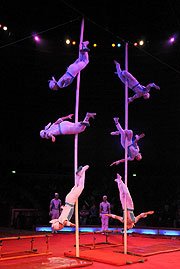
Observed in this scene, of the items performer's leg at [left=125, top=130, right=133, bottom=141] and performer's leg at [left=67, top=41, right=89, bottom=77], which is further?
performer's leg at [left=125, top=130, right=133, bottom=141]

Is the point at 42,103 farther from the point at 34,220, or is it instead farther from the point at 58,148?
the point at 34,220

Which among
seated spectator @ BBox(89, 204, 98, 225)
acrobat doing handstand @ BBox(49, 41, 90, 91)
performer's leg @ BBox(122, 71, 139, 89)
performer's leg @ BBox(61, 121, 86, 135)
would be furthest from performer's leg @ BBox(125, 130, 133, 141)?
seated spectator @ BBox(89, 204, 98, 225)

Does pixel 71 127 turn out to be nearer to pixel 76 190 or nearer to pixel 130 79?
pixel 76 190

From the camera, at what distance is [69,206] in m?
5.76

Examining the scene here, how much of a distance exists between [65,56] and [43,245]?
864 cm

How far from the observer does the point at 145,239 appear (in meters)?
10.2

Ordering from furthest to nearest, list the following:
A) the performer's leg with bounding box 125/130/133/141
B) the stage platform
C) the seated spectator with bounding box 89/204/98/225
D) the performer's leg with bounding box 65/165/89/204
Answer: the seated spectator with bounding box 89/204/98/225, the performer's leg with bounding box 125/130/133/141, the performer's leg with bounding box 65/165/89/204, the stage platform

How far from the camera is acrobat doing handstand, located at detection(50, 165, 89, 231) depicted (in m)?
5.60

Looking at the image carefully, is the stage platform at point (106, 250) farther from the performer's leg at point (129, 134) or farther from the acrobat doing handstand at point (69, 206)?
the performer's leg at point (129, 134)

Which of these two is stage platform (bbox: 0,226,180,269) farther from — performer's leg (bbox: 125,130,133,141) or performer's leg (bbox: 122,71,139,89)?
performer's leg (bbox: 122,71,139,89)

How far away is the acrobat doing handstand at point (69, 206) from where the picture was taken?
5.60 m

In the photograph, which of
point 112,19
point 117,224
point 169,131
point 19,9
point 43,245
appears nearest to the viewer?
point 112,19

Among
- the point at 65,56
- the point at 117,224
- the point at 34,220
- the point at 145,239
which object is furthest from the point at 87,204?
the point at 65,56

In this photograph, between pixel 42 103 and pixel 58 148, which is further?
pixel 58 148
